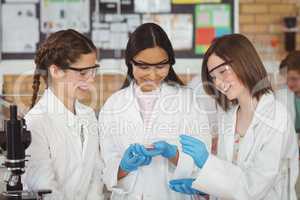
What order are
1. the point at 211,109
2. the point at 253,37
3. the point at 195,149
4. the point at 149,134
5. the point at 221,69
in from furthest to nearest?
the point at 253,37 → the point at 211,109 → the point at 149,134 → the point at 221,69 → the point at 195,149

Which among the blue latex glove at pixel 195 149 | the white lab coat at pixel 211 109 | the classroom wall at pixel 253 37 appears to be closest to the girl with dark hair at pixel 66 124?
the blue latex glove at pixel 195 149

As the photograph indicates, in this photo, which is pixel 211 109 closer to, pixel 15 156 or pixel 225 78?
pixel 225 78

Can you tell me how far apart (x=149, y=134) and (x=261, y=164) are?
454 millimetres

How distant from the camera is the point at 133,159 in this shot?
187cm

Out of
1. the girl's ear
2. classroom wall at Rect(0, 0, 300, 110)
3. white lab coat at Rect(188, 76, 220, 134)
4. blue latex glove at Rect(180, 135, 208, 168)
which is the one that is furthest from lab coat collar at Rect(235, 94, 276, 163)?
classroom wall at Rect(0, 0, 300, 110)

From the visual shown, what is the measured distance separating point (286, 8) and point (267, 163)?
7.69 feet

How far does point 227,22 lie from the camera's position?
3867 millimetres

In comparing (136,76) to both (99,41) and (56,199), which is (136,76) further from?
(99,41)

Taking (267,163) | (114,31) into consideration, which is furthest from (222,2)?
(267,163)

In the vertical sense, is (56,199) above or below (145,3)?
below

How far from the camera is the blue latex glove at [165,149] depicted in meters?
1.87

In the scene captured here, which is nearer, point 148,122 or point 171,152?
point 171,152

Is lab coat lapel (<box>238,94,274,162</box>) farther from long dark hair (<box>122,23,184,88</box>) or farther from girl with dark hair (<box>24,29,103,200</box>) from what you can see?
girl with dark hair (<box>24,29,103,200</box>)

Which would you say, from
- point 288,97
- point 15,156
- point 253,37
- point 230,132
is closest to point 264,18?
point 253,37
